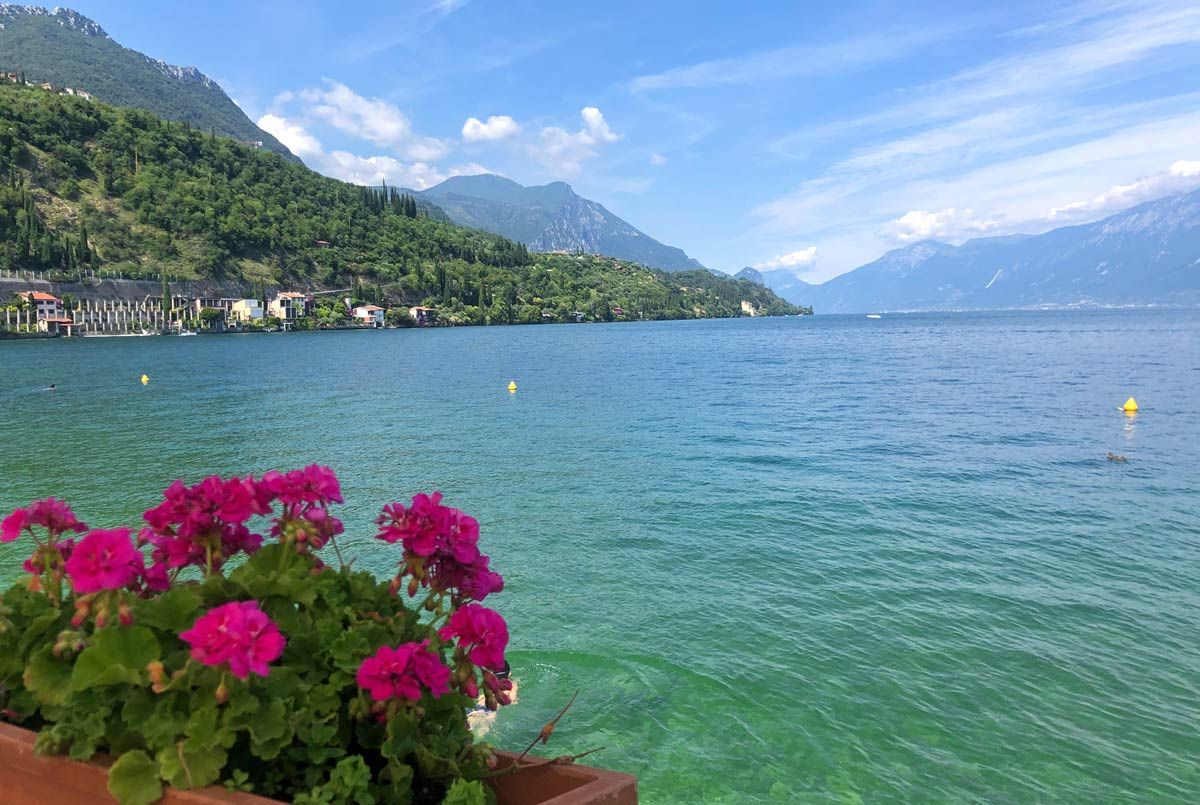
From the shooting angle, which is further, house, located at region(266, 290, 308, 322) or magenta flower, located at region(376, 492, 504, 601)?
house, located at region(266, 290, 308, 322)

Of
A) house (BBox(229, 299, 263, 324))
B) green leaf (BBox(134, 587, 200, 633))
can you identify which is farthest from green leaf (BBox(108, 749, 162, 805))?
house (BBox(229, 299, 263, 324))

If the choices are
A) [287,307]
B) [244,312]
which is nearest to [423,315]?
[287,307]

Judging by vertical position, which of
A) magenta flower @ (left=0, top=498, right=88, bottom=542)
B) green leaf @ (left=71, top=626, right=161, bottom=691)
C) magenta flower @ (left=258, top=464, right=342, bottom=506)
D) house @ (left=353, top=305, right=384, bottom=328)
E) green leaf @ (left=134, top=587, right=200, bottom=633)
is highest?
house @ (left=353, top=305, right=384, bottom=328)

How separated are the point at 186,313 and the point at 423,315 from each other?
2321 inches

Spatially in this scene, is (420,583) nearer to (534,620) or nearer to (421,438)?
(534,620)

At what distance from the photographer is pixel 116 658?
2.00 meters

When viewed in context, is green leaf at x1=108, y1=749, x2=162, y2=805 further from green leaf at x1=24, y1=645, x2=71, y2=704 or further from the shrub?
green leaf at x1=24, y1=645, x2=71, y2=704

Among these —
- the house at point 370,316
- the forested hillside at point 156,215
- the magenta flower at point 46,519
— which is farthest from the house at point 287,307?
the magenta flower at point 46,519

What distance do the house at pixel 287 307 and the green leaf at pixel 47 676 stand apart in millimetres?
161917

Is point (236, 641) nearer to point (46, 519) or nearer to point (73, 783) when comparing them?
point (73, 783)

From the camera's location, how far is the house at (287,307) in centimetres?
15000

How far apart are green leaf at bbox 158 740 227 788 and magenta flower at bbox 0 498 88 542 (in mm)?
1046

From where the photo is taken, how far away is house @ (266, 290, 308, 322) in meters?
150

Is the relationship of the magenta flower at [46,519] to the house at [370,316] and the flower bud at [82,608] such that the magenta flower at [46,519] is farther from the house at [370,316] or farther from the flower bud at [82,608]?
the house at [370,316]
